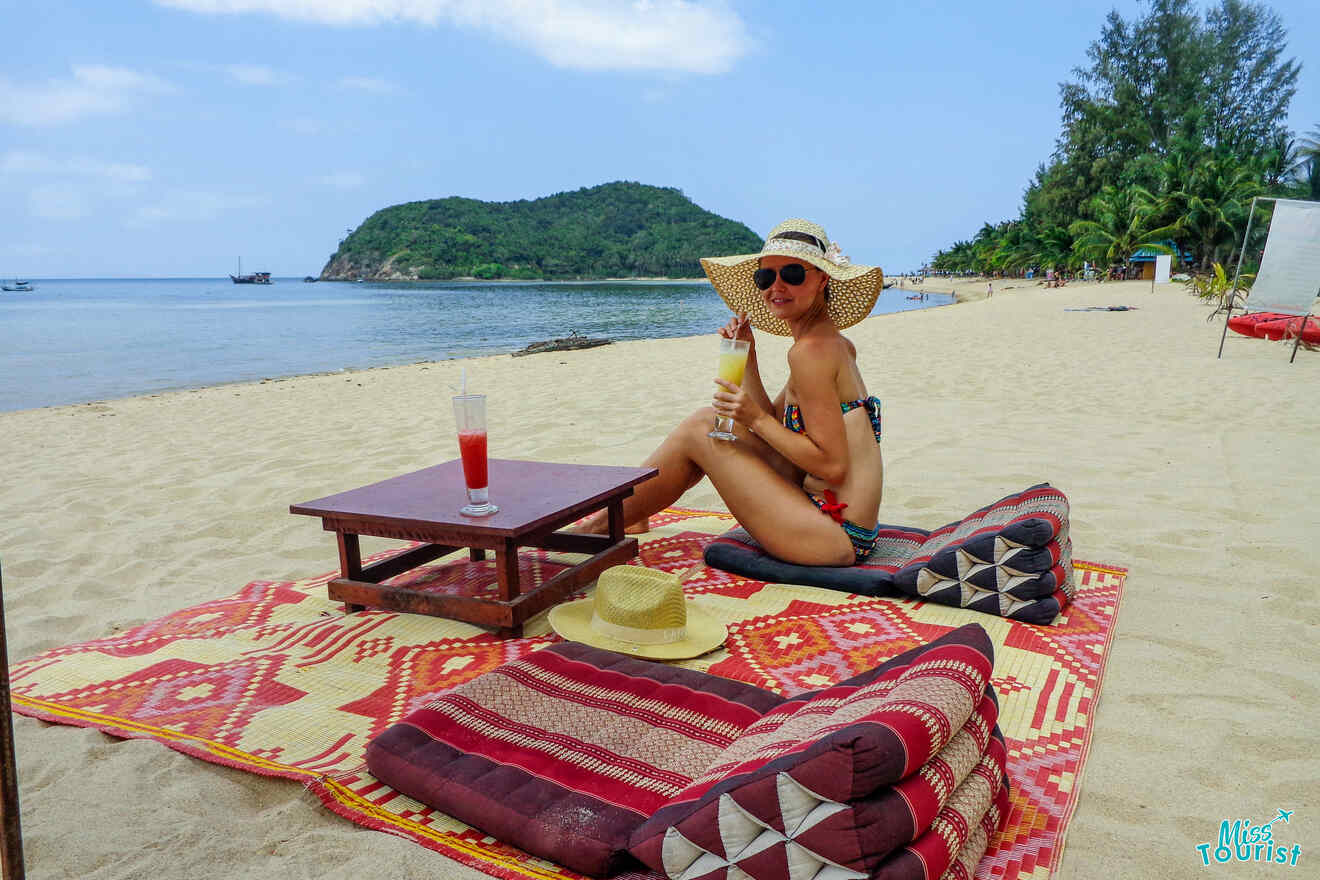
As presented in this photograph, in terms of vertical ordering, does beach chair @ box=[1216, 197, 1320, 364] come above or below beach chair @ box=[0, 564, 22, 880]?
above

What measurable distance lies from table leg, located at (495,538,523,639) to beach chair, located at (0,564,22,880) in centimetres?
161

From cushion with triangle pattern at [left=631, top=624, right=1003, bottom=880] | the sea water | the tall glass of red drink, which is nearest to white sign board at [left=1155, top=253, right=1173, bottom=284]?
the sea water

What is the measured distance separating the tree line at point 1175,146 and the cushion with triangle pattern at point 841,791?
1364 inches

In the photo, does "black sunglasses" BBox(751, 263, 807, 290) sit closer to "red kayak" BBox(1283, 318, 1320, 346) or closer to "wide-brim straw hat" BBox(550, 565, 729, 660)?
"wide-brim straw hat" BBox(550, 565, 729, 660)

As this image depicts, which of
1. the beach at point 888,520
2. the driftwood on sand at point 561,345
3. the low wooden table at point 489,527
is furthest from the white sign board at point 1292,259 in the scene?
the driftwood on sand at point 561,345

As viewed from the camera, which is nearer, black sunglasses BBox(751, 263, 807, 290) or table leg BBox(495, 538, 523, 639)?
table leg BBox(495, 538, 523, 639)

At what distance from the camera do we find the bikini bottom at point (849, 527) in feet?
9.87

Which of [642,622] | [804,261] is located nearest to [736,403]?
[804,261]

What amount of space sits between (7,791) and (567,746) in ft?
3.66

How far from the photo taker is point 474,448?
256 centimetres

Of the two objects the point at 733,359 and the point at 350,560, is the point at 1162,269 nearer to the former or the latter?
the point at 733,359

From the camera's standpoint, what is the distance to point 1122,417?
6.52m

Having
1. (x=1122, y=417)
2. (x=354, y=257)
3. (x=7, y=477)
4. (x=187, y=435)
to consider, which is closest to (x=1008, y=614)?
(x=1122, y=417)

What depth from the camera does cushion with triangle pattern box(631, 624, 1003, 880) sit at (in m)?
1.25
